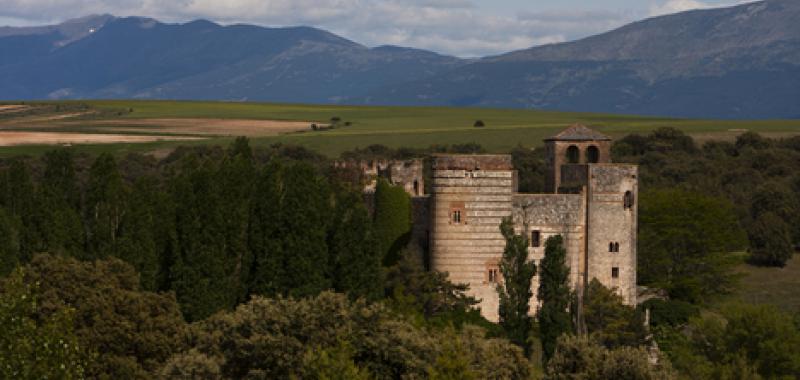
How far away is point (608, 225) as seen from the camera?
56344 millimetres

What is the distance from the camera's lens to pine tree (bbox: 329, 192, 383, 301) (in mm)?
52500

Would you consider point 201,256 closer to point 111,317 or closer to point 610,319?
point 111,317

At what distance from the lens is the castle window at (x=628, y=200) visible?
56.5 m

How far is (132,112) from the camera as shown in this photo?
175 metres

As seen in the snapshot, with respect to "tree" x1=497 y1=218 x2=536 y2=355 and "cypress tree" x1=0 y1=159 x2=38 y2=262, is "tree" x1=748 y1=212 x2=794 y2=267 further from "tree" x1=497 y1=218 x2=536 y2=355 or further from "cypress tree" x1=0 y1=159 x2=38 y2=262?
"cypress tree" x1=0 y1=159 x2=38 y2=262

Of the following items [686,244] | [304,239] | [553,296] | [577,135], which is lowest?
[686,244]

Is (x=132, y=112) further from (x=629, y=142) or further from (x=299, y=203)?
(x=299, y=203)

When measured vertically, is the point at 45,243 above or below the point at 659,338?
above

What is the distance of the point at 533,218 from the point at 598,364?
1763cm

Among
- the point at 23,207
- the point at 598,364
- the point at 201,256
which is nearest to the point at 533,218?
the point at 201,256

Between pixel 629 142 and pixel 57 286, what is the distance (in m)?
84.4

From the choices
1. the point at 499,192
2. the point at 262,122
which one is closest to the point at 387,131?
the point at 262,122

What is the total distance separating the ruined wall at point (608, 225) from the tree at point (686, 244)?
9662 mm

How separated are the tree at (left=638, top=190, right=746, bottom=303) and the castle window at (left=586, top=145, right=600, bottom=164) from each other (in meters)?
7.86
